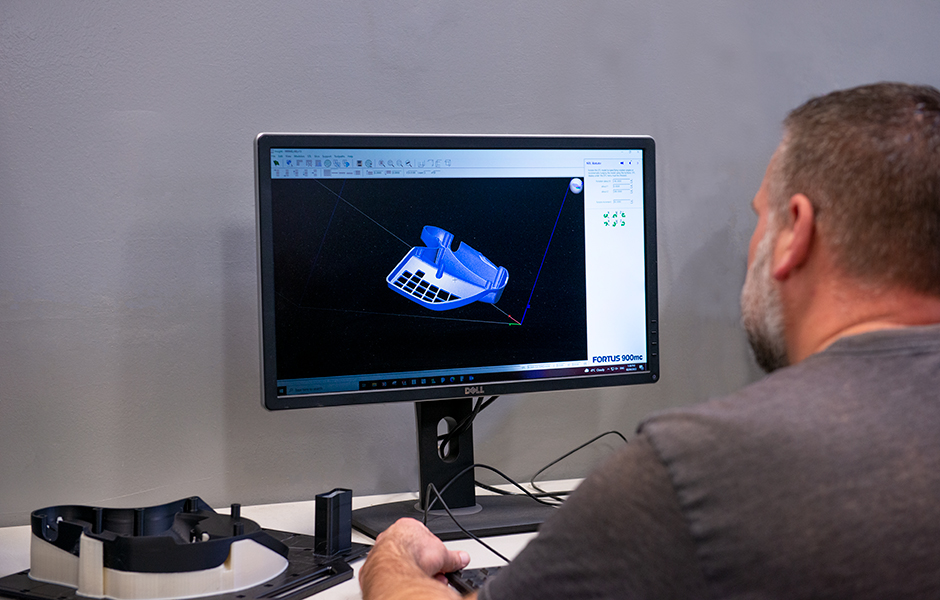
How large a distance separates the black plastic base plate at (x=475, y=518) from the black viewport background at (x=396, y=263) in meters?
0.23

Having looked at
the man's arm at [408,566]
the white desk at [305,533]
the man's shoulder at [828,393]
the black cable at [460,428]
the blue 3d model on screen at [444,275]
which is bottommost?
the white desk at [305,533]

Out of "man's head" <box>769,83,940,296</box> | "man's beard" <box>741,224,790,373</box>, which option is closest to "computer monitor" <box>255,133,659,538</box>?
"man's beard" <box>741,224,790,373</box>

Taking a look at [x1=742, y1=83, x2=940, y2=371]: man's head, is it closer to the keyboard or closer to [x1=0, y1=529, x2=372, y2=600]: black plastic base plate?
the keyboard

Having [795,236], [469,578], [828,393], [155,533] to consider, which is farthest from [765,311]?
[155,533]

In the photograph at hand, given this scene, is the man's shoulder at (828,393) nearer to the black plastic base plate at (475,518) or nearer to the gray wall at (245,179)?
the black plastic base plate at (475,518)

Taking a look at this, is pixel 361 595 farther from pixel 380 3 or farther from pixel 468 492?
pixel 380 3

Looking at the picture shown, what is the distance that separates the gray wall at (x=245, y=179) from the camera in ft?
4.04

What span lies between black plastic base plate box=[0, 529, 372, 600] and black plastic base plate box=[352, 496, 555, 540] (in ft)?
0.33

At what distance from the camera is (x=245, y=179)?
1306mm

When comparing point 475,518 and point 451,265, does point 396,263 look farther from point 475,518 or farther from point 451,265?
point 475,518

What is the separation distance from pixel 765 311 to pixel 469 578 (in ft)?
1.55

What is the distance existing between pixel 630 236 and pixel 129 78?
830 mm

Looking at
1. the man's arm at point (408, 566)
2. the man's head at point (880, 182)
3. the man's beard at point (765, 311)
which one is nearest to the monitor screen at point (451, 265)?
the man's arm at point (408, 566)

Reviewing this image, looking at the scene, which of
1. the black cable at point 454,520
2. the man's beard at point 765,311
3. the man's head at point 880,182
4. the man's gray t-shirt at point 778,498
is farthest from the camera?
the black cable at point 454,520
